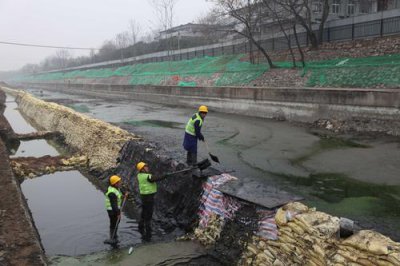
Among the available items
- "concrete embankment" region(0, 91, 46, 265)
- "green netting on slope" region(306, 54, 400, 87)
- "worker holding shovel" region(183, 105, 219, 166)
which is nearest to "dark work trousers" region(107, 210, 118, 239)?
"concrete embankment" region(0, 91, 46, 265)

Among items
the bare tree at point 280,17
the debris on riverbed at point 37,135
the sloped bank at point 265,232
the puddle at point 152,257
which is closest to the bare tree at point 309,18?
the bare tree at point 280,17

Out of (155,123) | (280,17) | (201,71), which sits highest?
(280,17)

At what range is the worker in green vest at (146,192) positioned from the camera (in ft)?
30.6

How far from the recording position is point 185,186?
10.8m

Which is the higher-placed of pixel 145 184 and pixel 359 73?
pixel 359 73

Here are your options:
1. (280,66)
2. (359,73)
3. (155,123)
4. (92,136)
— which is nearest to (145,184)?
(92,136)

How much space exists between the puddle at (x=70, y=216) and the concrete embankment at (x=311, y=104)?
12.1 meters

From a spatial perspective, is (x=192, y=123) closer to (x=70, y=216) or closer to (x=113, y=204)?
(x=113, y=204)

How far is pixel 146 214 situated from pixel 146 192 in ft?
2.21

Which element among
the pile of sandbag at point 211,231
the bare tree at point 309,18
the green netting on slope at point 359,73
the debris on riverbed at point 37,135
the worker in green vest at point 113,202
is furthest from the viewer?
the bare tree at point 309,18

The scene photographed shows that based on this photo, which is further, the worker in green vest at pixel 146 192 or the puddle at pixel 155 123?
the puddle at pixel 155 123

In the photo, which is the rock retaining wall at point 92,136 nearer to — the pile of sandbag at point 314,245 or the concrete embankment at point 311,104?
the pile of sandbag at point 314,245

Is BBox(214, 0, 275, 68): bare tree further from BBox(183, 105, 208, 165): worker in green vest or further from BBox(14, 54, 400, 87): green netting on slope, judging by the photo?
BBox(183, 105, 208, 165): worker in green vest

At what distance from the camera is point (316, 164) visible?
44.4 feet
